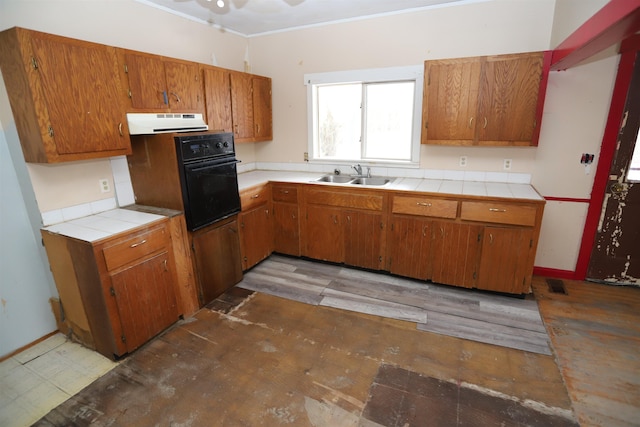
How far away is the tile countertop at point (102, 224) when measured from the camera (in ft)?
6.88

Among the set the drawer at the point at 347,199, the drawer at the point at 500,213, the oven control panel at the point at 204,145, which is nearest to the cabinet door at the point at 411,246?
the drawer at the point at 347,199

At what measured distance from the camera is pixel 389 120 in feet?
11.8

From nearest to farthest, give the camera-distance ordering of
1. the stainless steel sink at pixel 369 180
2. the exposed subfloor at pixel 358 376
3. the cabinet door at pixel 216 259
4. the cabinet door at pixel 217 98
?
the exposed subfloor at pixel 358 376 → the cabinet door at pixel 216 259 → the cabinet door at pixel 217 98 → the stainless steel sink at pixel 369 180

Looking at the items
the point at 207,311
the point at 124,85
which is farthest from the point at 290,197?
the point at 124,85

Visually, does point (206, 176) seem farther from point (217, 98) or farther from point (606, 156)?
point (606, 156)

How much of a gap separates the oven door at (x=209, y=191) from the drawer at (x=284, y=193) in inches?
27.0

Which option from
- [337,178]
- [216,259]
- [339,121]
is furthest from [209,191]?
[339,121]

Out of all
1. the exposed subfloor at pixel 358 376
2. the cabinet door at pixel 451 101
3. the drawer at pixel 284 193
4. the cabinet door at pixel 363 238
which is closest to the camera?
the exposed subfloor at pixel 358 376

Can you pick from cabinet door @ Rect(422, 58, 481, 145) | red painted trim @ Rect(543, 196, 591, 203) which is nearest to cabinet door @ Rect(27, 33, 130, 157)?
cabinet door @ Rect(422, 58, 481, 145)

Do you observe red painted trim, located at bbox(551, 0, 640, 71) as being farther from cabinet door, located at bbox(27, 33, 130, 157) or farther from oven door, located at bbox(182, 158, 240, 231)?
cabinet door, located at bbox(27, 33, 130, 157)

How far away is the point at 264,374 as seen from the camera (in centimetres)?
208

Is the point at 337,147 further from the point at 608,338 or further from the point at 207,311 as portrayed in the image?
the point at 608,338

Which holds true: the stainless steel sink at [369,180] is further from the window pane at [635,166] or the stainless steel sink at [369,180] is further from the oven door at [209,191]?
the window pane at [635,166]

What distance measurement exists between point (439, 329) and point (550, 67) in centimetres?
237
